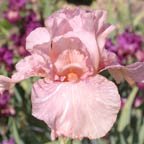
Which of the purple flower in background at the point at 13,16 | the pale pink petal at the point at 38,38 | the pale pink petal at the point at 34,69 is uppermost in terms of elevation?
the purple flower in background at the point at 13,16

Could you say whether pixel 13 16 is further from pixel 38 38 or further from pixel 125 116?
pixel 38 38

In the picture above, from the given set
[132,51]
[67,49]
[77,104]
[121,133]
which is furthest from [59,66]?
[132,51]

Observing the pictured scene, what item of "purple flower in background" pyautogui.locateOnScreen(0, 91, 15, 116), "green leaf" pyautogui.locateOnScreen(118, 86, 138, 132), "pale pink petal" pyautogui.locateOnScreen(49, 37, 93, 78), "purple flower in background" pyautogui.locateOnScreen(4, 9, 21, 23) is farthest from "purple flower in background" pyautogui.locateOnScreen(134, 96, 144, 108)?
"pale pink petal" pyautogui.locateOnScreen(49, 37, 93, 78)

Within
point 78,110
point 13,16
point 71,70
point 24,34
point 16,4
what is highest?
point 16,4

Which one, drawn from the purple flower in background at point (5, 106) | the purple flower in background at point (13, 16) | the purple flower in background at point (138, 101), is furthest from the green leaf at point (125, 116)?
the purple flower in background at point (13, 16)

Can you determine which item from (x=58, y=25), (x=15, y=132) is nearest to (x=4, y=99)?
(x=15, y=132)

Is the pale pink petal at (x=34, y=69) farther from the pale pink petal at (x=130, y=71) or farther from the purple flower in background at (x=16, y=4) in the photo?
the purple flower in background at (x=16, y=4)

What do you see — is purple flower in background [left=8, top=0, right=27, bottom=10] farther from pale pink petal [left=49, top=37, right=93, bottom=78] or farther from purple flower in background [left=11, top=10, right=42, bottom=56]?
pale pink petal [left=49, top=37, right=93, bottom=78]

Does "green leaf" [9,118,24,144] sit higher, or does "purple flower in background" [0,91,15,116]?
"purple flower in background" [0,91,15,116]
